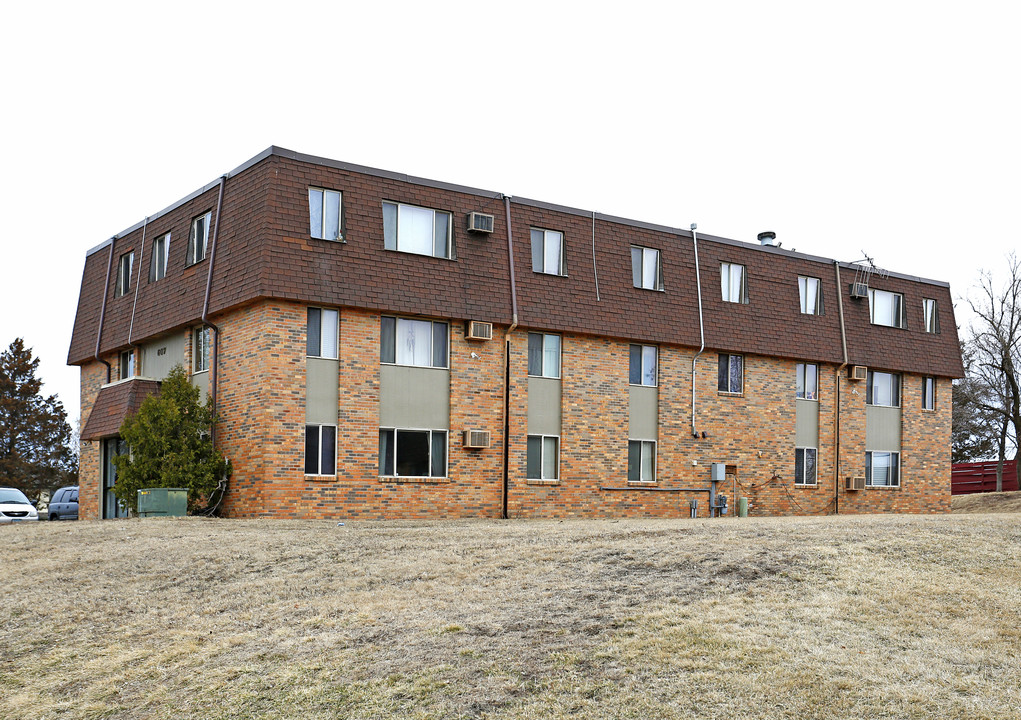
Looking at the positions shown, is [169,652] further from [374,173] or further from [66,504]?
[66,504]

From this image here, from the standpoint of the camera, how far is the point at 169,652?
424 inches

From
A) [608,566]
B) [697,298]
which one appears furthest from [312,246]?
[608,566]

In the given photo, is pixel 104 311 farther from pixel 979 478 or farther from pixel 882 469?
pixel 979 478

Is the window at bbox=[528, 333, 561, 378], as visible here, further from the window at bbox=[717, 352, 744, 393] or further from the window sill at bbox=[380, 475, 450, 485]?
the window at bbox=[717, 352, 744, 393]

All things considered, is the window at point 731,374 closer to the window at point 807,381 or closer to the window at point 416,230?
the window at point 807,381

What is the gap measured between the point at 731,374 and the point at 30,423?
40666 millimetres

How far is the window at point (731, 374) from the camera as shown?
95.7 feet

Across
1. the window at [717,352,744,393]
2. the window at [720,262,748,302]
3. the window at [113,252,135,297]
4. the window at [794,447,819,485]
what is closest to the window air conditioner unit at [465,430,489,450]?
the window at [717,352,744,393]

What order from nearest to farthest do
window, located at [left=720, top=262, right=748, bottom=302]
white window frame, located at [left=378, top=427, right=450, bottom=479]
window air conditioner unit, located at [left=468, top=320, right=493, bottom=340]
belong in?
white window frame, located at [left=378, top=427, right=450, bottom=479] → window air conditioner unit, located at [left=468, top=320, right=493, bottom=340] → window, located at [left=720, top=262, right=748, bottom=302]

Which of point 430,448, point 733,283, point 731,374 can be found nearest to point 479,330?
point 430,448

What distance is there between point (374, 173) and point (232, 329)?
4.60 meters

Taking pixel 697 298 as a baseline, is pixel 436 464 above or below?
below

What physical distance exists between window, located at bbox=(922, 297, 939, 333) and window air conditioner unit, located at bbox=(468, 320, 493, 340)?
15.8m

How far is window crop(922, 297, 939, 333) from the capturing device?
33.9 m
